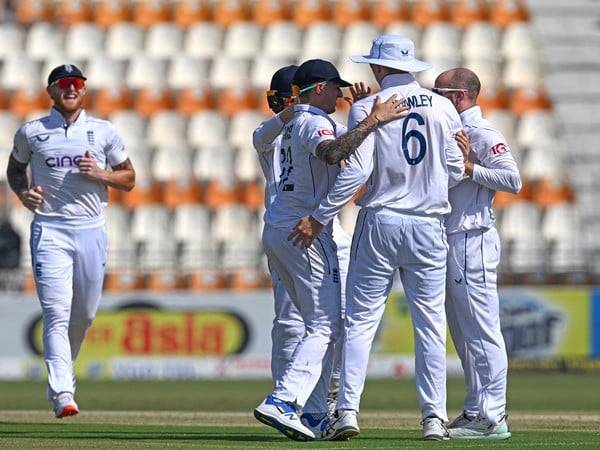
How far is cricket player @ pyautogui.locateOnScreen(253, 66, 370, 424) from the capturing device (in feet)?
27.7

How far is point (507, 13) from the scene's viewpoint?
2425 cm

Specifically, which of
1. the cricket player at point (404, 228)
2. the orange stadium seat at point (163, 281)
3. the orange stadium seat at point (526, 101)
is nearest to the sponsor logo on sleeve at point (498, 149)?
the cricket player at point (404, 228)

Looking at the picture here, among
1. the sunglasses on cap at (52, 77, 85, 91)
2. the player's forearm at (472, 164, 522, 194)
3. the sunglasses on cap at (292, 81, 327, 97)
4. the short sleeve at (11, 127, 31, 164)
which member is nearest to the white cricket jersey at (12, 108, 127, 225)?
the short sleeve at (11, 127, 31, 164)

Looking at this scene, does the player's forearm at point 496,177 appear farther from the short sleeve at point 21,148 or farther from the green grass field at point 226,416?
the short sleeve at point 21,148

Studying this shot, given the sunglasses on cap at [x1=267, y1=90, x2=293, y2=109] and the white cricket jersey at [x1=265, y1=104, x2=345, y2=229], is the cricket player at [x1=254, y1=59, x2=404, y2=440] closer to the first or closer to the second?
the white cricket jersey at [x1=265, y1=104, x2=345, y2=229]

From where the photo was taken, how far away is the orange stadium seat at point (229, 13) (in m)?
24.3

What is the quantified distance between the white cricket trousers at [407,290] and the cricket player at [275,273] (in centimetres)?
28

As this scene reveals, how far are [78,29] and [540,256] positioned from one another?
28.9 ft

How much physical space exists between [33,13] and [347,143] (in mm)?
17498

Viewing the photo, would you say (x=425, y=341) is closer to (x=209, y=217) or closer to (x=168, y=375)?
(x=168, y=375)

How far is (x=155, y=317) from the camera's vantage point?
18688 millimetres

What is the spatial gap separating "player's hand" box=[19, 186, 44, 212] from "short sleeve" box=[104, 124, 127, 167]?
20.4 inches

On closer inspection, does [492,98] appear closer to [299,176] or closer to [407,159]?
[299,176]

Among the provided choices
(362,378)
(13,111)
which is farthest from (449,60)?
(362,378)
